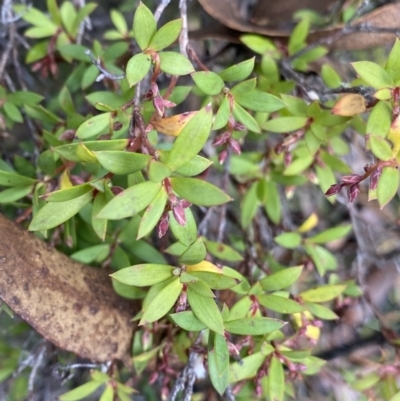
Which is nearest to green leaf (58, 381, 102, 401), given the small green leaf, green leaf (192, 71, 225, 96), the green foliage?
the green foliage

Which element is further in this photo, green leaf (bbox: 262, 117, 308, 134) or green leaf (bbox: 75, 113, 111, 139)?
green leaf (bbox: 262, 117, 308, 134)

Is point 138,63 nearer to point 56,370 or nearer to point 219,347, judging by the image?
point 219,347

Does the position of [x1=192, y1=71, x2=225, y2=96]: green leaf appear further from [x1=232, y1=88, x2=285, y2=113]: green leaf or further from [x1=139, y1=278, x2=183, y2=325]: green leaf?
[x1=139, y1=278, x2=183, y2=325]: green leaf

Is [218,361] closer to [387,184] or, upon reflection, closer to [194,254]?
[194,254]

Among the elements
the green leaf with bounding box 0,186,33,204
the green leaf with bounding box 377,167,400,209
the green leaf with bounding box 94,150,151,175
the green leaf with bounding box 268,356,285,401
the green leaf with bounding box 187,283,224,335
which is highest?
the green leaf with bounding box 94,150,151,175

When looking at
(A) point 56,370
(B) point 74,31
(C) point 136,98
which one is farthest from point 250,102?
(A) point 56,370

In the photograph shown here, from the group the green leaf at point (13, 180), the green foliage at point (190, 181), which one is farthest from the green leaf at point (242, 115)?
the green leaf at point (13, 180)
